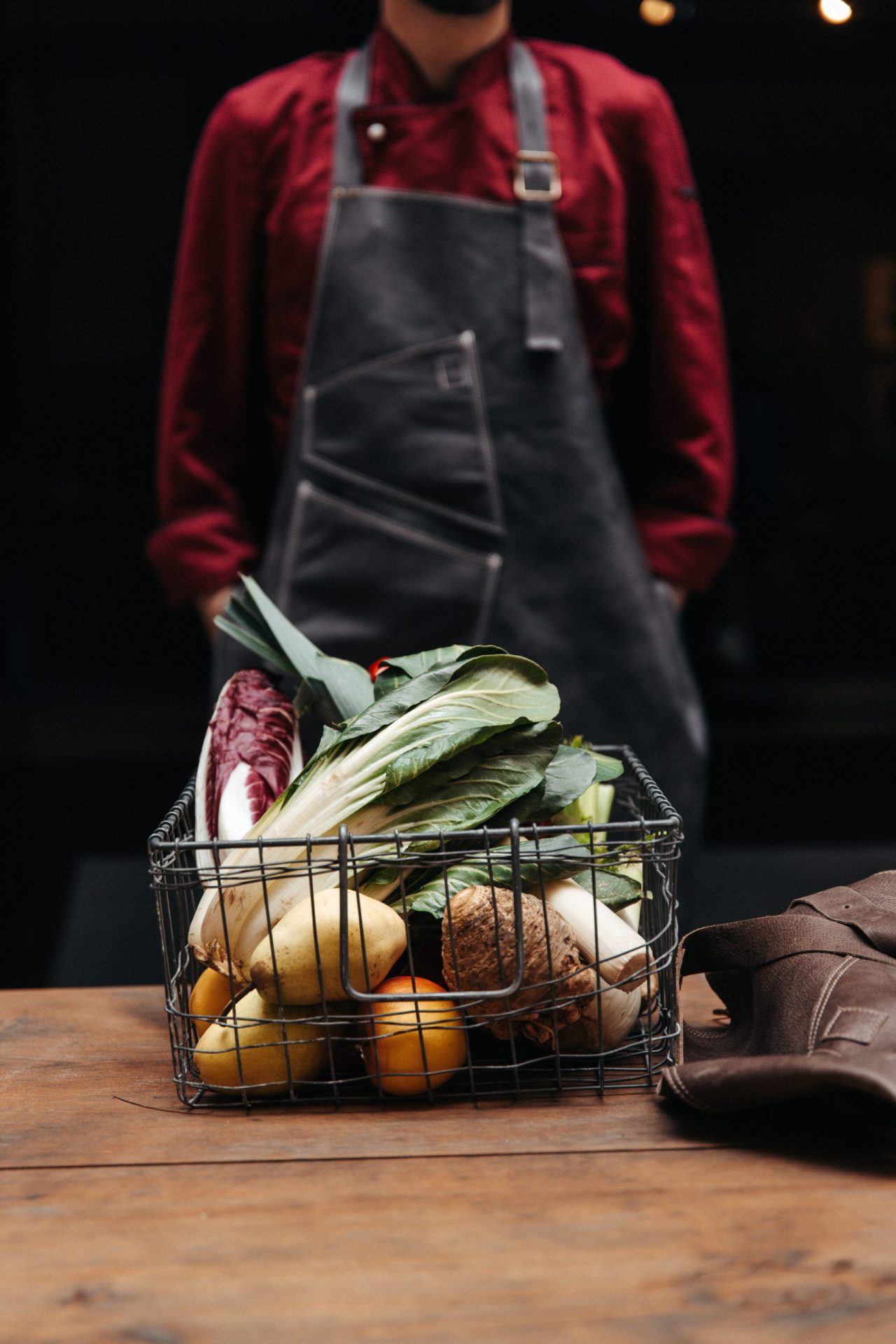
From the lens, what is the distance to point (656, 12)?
2.16 metres

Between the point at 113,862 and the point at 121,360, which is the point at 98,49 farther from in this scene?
the point at 113,862

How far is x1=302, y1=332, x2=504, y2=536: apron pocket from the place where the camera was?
1.81 m

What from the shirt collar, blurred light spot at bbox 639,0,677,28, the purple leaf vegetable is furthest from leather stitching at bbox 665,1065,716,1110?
blurred light spot at bbox 639,0,677,28

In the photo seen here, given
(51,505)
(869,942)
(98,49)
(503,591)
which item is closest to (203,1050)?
(869,942)

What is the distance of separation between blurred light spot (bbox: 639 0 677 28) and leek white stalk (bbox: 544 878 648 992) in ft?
5.56

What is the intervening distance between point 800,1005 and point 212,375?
1.32 meters

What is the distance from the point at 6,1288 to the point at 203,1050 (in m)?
0.26

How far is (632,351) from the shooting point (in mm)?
2018

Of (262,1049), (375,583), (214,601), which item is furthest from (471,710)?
(214,601)

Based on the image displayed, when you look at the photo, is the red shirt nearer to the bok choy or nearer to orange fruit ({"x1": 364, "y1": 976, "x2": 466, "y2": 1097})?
the bok choy

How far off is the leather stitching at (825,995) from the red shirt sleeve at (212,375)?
1179 millimetres

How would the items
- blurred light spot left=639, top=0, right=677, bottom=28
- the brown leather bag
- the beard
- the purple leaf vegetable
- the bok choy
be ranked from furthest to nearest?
blurred light spot left=639, top=0, right=677, bottom=28 → the beard → the purple leaf vegetable → the bok choy → the brown leather bag

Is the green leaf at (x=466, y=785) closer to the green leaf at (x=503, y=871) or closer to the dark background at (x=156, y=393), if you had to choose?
the green leaf at (x=503, y=871)

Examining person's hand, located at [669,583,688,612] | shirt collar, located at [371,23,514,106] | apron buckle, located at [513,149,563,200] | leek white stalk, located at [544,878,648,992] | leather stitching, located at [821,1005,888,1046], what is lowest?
leather stitching, located at [821,1005,888,1046]
